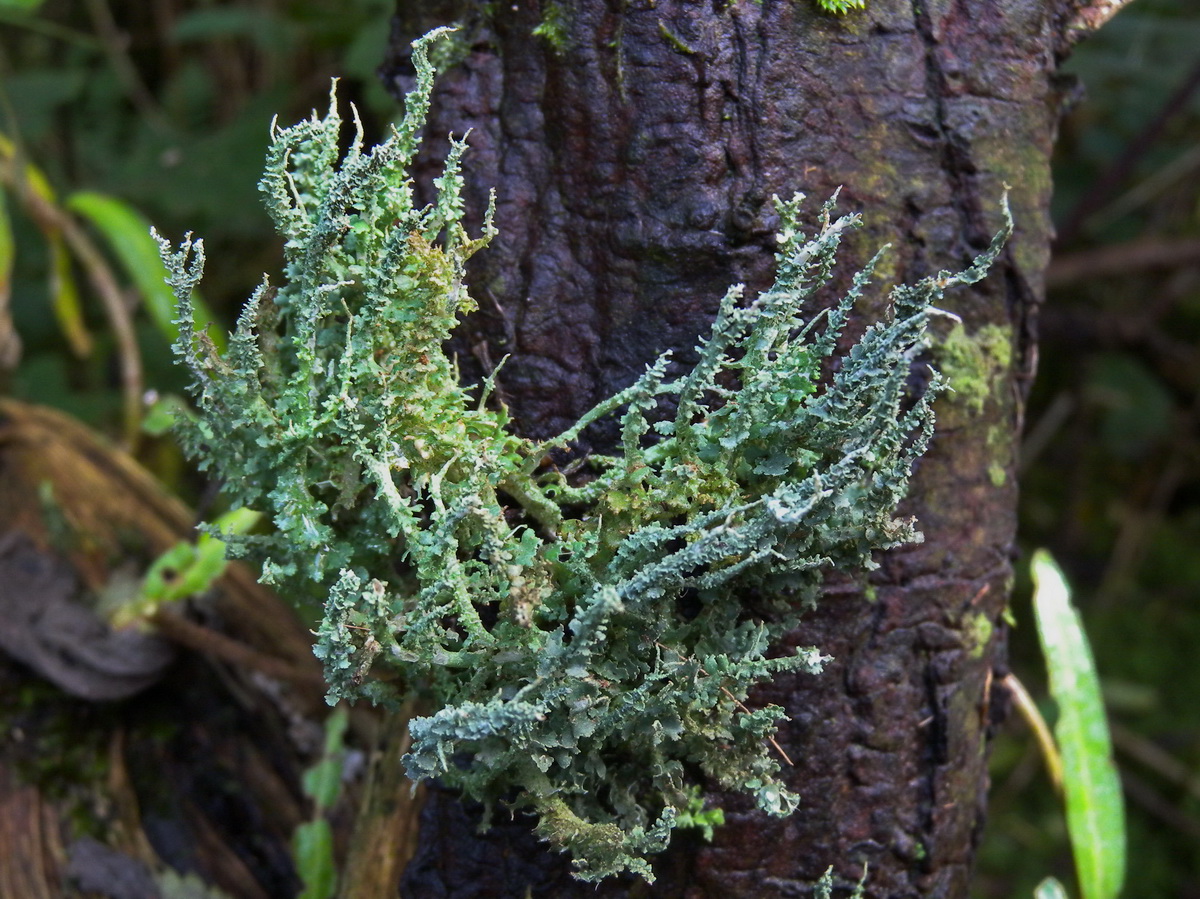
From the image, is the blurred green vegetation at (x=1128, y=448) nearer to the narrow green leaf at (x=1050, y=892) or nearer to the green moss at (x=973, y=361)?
the narrow green leaf at (x=1050, y=892)

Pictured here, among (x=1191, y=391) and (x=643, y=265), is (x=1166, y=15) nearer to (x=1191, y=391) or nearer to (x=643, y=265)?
(x=1191, y=391)

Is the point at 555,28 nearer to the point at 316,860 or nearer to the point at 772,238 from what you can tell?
the point at 772,238

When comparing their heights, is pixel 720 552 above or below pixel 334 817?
above

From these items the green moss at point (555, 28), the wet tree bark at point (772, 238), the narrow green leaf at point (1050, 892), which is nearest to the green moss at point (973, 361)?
the wet tree bark at point (772, 238)

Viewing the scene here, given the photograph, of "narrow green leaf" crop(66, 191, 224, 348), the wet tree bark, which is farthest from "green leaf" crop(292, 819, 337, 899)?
"narrow green leaf" crop(66, 191, 224, 348)

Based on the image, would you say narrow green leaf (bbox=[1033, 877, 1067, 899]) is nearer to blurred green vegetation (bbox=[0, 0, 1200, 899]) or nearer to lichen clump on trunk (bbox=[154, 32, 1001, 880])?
lichen clump on trunk (bbox=[154, 32, 1001, 880])

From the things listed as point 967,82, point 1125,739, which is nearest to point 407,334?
point 967,82
